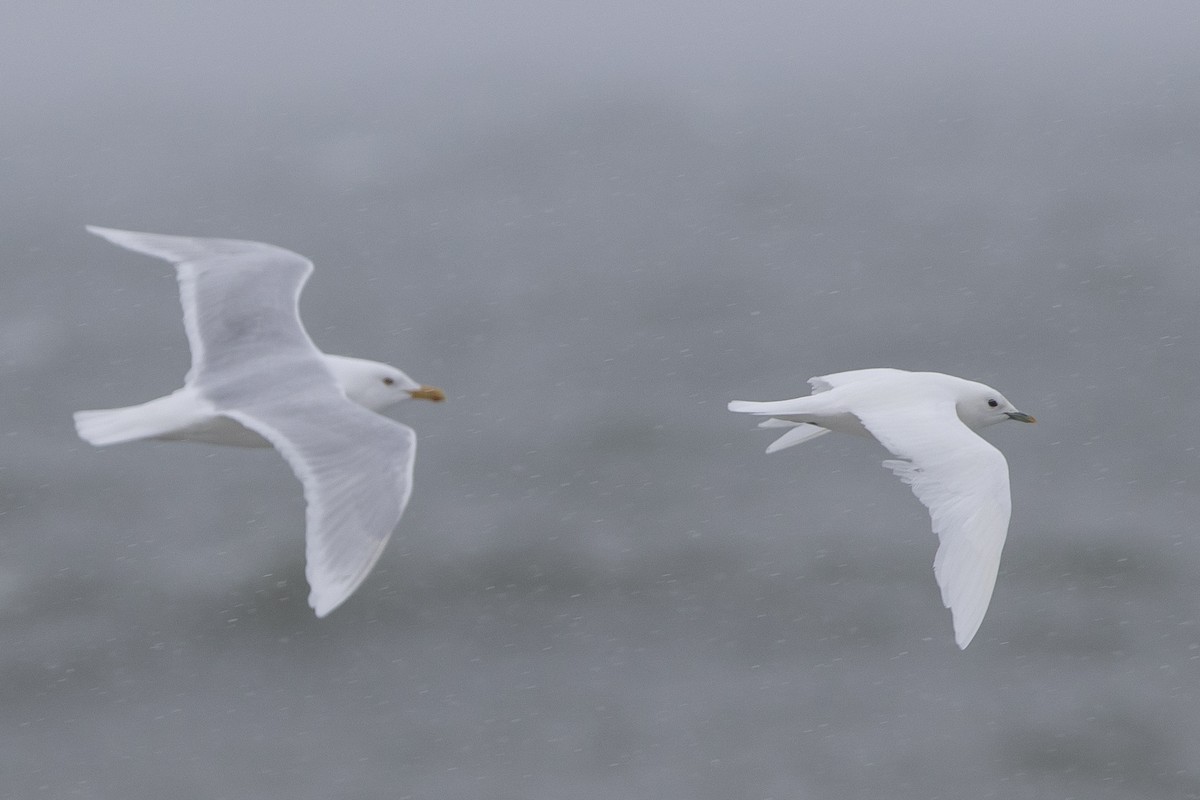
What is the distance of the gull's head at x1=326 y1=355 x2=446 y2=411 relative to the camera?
10.8m

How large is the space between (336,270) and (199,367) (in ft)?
74.3

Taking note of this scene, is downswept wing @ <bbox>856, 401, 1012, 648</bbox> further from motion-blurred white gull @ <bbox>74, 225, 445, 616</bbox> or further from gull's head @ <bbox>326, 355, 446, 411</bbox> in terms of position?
motion-blurred white gull @ <bbox>74, 225, 445, 616</bbox>

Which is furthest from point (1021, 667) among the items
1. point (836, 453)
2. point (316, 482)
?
point (316, 482)

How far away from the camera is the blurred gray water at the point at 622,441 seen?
27.0m

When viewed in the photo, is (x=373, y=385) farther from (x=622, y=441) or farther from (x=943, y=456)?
(x=622, y=441)

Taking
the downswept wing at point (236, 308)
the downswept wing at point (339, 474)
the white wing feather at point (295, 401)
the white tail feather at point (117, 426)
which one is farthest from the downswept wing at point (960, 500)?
the white tail feather at point (117, 426)

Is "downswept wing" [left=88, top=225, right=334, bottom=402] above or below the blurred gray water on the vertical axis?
above

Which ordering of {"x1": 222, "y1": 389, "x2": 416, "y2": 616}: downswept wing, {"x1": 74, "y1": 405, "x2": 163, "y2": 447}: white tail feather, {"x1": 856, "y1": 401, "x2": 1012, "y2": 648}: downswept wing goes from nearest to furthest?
{"x1": 222, "y1": 389, "x2": 416, "y2": 616}: downswept wing < {"x1": 74, "y1": 405, "x2": 163, "y2": 447}: white tail feather < {"x1": 856, "y1": 401, "x2": 1012, "y2": 648}: downswept wing

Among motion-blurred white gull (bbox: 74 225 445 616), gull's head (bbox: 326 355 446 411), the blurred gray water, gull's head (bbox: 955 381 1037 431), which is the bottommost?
the blurred gray water

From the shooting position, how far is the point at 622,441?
102ft

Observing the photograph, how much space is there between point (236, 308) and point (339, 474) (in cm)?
233

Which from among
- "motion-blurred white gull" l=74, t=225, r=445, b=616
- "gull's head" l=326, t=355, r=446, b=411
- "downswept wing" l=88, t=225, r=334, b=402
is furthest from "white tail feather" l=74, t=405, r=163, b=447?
"gull's head" l=326, t=355, r=446, b=411

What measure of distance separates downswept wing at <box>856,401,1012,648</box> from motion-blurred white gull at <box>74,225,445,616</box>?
297 centimetres

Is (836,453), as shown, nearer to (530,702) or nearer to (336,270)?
(530,702)
